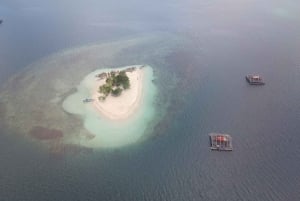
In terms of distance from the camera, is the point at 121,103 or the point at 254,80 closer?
the point at 121,103

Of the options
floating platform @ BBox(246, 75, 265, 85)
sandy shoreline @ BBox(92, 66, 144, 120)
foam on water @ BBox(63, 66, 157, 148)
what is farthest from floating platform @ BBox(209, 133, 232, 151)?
floating platform @ BBox(246, 75, 265, 85)

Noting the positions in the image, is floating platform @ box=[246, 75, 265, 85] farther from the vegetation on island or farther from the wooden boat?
the wooden boat

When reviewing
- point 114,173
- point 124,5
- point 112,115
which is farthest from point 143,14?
point 114,173

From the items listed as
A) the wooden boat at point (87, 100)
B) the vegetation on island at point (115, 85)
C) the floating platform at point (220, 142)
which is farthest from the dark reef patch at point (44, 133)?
the floating platform at point (220, 142)

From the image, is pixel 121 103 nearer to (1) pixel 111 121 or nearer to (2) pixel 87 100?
(1) pixel 111 121

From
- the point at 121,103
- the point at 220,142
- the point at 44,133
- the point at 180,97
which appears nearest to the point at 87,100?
the point at 121,103
